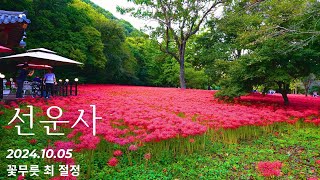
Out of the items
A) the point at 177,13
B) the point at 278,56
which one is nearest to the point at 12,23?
the point at 278,56

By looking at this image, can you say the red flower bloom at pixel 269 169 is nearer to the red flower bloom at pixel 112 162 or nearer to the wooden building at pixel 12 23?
the red flower bloom at pixel 112 162

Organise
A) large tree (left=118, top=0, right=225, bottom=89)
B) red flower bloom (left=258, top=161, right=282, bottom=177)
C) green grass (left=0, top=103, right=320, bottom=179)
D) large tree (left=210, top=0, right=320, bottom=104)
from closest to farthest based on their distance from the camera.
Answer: red flower bloom (left=258, top=161, right=282, bottom=177)
green grass (left=0, top=103, right=320, bottom=179)
large tree (left=210, top=0, right=320, bottom=104)
large tree (left=118, top=0, right=225, bottom=89)

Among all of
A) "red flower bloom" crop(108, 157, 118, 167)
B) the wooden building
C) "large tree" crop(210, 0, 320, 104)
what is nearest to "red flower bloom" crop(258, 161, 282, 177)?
"red flower bloom" crop(108, 157, 118, 167)

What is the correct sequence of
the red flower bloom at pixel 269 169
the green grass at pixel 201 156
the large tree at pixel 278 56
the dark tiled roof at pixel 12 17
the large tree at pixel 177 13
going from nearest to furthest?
the red flower bloom at pixel 269 169 < the green grass at pixel 201 156 < the dark tiled roof at pixel 12 17 < the large tree at pixel 278 56 < the large tree at pixel 177 13

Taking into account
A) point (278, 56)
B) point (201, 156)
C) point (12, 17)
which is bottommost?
point (201, 156)

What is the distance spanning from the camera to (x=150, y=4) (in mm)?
19297

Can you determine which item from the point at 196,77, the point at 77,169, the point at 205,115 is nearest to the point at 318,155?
the point at 205,115

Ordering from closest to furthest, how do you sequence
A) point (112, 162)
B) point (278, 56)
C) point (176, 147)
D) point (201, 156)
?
point (112, 162) < point (201, 156) < point (176, 147) < point (278, 56)

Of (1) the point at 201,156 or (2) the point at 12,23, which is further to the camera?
(2) the point at 12,23

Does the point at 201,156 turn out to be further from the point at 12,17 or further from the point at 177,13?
the point at 177,13

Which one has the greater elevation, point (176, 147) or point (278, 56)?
point (278, 56)

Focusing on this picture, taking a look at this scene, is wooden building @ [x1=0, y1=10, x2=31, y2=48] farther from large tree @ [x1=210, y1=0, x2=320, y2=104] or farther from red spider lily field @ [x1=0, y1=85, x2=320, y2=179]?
large tree @ [x1=210, y1=0, x2=320, y2=104]

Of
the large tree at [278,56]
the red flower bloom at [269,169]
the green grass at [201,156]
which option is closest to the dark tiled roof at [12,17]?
the green grass at [201,156]

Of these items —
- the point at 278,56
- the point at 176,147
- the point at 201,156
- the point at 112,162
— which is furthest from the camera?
the point at 278,56
